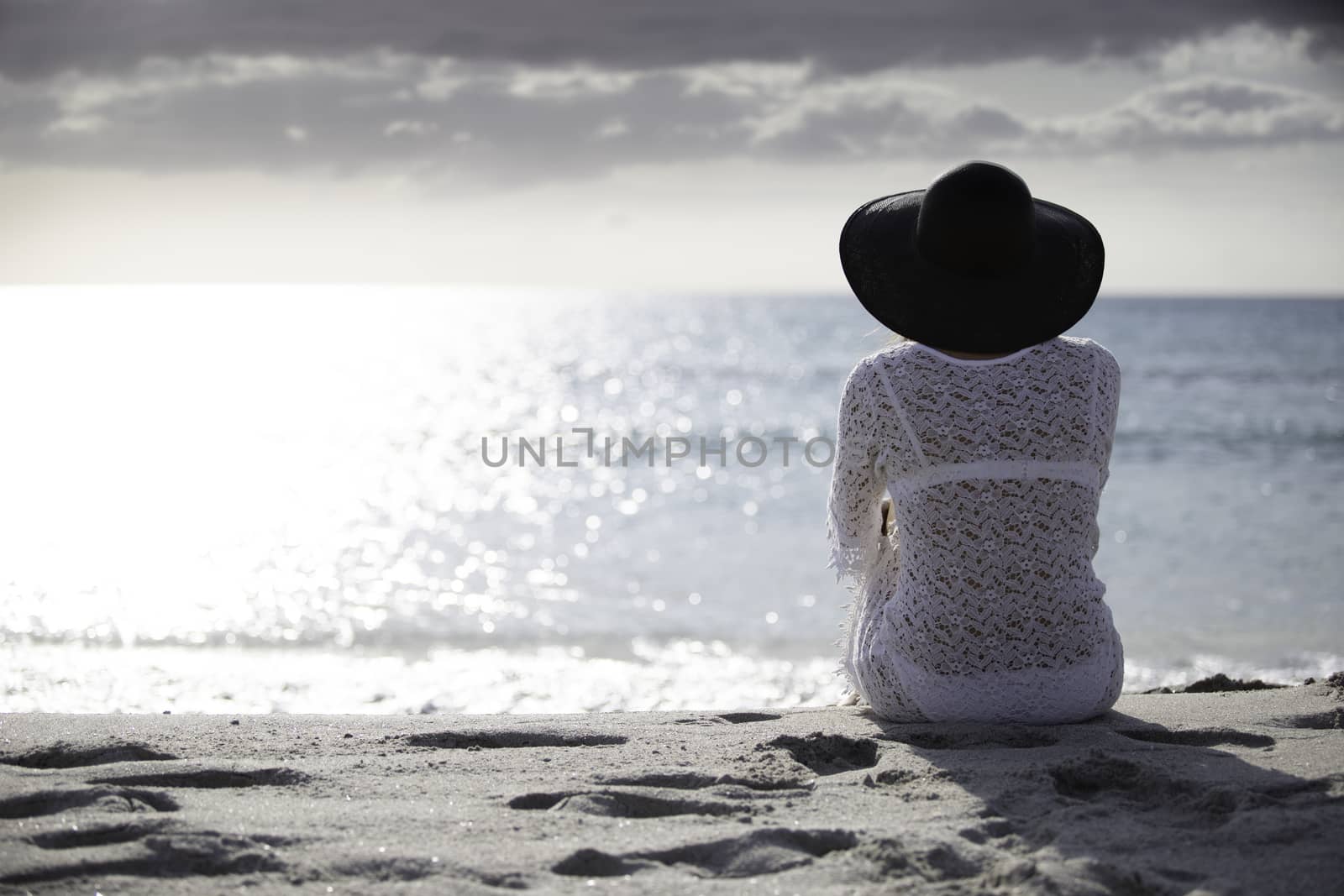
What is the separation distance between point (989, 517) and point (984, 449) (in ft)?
0.61

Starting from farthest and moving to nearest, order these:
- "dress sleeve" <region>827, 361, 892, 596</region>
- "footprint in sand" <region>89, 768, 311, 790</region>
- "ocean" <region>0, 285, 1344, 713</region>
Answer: "ocean" <region>0, 285, 1344, 713</region> < "dress sleeve" <region>827, 361, 892, 596</region> < "footprint in sand" <region>89, 768, 311, 790</region>

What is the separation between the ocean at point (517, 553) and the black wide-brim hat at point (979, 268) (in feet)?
1.41

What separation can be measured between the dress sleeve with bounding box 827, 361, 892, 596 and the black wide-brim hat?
0.22m

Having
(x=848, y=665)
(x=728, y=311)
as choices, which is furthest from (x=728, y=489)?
(x=728, y=311)

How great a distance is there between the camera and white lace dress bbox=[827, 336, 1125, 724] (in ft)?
9.24

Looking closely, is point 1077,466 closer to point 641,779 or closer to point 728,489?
point 641,779

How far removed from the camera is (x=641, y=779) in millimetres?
2535

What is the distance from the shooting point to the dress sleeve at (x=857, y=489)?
2914 mm

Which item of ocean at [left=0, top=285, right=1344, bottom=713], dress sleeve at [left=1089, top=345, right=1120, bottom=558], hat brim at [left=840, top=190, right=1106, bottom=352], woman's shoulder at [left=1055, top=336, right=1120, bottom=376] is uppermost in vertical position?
hat brim at [left=840, top=190, right=1106, bottom=352]

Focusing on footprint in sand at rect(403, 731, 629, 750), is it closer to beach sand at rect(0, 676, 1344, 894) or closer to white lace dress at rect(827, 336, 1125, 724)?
beach sand at rect(0, 676, 1344, 894)

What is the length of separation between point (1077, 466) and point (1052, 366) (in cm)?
28

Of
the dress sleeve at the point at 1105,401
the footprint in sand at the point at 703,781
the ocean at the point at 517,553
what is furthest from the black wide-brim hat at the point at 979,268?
the footprint in sand at the point at 703,781

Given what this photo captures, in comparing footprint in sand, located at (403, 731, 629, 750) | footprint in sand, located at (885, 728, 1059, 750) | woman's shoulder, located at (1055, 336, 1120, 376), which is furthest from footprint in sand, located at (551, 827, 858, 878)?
woman's shoulder, located at (1055, 336, 1120, 376)

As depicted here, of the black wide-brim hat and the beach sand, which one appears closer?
the beach sand
